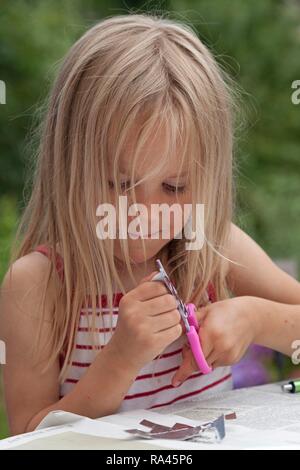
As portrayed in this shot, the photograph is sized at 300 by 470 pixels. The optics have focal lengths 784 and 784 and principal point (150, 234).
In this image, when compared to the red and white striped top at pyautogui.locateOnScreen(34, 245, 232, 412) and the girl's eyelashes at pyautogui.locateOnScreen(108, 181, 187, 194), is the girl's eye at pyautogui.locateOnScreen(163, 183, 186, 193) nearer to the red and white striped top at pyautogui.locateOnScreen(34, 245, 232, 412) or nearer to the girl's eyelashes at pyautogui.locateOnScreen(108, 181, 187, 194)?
the girl's eyelashes at pyautogui.locateOnScreen(108, 181, 187, 194)

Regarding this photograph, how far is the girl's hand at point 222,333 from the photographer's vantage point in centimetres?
86

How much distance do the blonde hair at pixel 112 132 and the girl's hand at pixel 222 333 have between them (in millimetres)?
78

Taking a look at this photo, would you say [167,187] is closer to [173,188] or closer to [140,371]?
[173,188]

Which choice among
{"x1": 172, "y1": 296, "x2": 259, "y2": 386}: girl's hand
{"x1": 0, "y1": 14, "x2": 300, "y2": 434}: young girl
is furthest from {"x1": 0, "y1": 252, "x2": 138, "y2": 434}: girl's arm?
{"x1": 172, "y1": 296, "x2": 259, "y2": 386}: girl's hand

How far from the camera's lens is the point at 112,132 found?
32.9 inches

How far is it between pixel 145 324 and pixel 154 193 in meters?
0.15

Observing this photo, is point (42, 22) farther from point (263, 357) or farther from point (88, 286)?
point (88, 286)

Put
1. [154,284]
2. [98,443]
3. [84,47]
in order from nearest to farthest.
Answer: [98,443] → [154,284] → [84,47]

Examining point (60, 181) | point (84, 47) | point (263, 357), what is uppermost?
point (84, 47)

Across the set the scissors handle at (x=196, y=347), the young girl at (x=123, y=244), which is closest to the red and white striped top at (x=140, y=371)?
the young girl at (x=123, y=244)

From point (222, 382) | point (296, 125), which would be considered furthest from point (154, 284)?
point (296, 125)

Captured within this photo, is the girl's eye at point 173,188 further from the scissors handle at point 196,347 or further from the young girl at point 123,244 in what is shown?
the scissors handle at point 196,347

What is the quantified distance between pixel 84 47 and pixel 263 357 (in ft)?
2.61

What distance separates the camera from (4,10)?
215 centimetres
